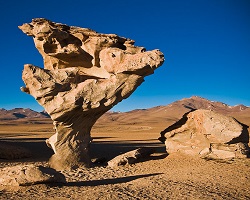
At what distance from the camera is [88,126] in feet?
53.9

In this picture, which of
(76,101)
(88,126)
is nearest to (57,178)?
(76,101)

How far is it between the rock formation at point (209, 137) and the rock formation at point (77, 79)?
14.2ft

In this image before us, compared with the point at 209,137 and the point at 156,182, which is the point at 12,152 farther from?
the point at 209,137

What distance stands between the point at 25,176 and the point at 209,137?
10660mm

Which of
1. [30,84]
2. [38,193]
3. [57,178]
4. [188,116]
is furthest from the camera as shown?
[188,116]

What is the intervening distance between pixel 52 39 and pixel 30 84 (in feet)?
10.9

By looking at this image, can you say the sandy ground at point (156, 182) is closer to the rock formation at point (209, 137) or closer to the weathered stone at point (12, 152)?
the rock formation at point (209, 137)

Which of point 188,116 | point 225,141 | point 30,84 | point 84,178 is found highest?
point 30,84

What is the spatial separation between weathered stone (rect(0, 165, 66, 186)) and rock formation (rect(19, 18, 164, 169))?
18.3ft

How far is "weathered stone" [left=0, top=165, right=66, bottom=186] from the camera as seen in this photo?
8961 millimetres

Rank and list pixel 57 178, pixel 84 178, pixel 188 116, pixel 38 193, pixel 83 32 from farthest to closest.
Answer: pixel 188 116, pixel 83 32, pixel 84 178, pixel 57 178, pixel 38 193

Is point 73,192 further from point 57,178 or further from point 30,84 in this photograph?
point 30,84

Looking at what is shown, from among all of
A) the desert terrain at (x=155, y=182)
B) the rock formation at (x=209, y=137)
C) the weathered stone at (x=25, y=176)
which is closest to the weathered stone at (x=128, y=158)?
the desert terrain at (x=155, y=182)

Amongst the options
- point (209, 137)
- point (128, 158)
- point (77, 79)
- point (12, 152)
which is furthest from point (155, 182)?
point (12, 152)
